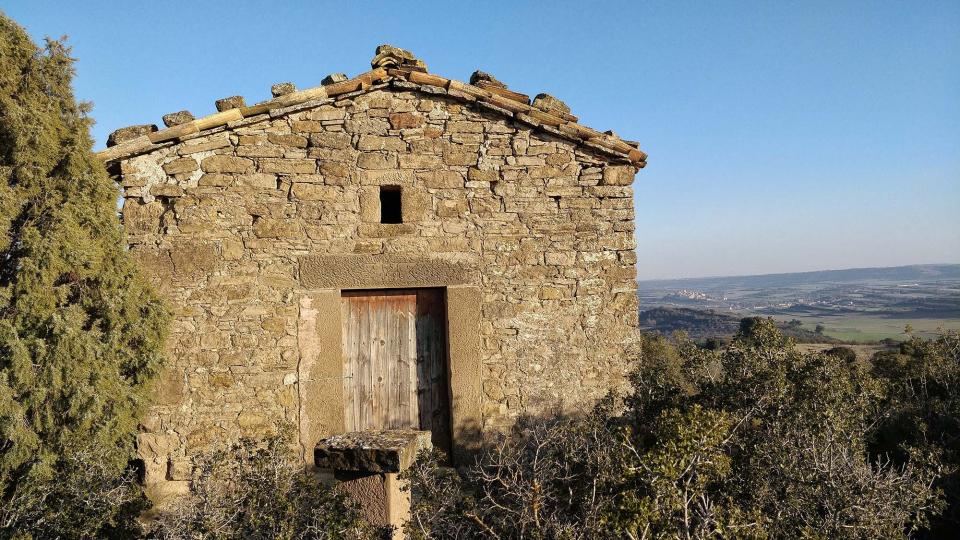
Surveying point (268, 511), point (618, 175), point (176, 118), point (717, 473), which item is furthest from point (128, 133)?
point (717, 473)

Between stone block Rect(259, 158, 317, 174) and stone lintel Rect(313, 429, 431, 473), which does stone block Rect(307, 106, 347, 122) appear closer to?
stone block Rect(259, 158, 317, 174)

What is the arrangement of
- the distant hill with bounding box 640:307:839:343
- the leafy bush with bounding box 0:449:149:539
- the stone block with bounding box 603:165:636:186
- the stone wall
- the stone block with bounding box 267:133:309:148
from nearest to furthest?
the leafy bush with bounding box 0:449:149:539 → the stone wall → the stone block with bounding box 267:133:309:148 → the stone block with bounding box 603:165:636:186 → the distant hill with bounding box 640:307:839:343

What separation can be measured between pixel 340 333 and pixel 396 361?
612 mm

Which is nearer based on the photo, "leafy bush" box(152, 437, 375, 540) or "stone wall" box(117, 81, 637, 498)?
"leafy bush" box(152, 437, 375, 540)

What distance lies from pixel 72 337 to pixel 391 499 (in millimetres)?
3104

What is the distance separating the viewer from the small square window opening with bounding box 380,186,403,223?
17.7 feet

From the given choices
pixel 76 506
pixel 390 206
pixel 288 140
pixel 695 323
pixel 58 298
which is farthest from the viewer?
pixel 695 323

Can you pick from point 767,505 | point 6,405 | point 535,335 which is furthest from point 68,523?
point 767,505

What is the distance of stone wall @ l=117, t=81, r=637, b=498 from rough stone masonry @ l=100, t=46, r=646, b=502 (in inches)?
0.6

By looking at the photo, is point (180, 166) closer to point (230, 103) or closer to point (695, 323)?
point (230, 103)

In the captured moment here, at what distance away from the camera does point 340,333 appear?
16.8 feet

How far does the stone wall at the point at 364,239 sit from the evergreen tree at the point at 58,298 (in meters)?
0.27

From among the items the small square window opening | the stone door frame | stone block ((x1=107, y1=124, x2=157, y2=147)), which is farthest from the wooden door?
stone block ((x1=107, y1=124, x2=157, y2=147))

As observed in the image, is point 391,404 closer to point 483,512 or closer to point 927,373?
point 483,512
